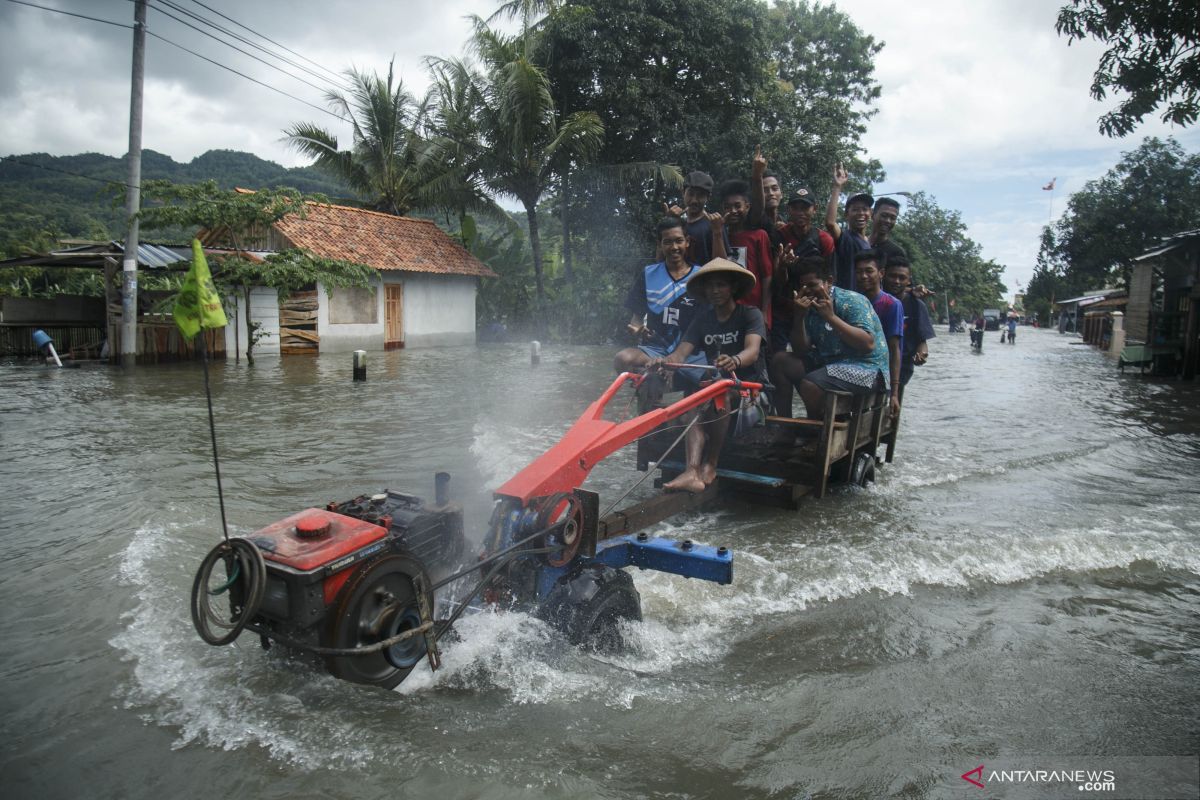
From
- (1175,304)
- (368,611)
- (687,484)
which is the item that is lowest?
(368,611)

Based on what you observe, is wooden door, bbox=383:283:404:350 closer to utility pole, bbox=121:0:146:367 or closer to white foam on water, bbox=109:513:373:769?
utility pole, bbox=121:0:146:367

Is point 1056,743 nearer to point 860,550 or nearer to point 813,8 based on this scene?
point 860,550

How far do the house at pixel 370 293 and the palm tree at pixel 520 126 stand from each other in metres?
3.37

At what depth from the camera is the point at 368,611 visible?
2.85m

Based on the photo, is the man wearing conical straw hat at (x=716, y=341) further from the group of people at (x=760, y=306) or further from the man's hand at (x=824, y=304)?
the man's hand at (x=824, y=304)

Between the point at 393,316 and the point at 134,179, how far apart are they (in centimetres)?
942

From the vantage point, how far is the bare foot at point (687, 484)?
5.09 metres

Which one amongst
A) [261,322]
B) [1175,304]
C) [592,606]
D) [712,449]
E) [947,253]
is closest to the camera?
[592,606]

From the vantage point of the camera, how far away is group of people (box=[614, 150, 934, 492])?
538cm

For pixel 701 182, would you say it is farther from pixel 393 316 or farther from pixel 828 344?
pixel 393 316

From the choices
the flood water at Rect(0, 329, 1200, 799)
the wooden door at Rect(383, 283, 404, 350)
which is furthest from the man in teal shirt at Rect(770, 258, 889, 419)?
the wooden door at Rect(383, 283, 404, 350)

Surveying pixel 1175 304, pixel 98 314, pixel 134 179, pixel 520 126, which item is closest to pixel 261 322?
pixel 98 314

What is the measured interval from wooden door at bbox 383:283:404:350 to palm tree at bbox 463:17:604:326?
508cm

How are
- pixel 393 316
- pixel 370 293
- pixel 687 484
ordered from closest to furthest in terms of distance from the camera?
pixel 687 484 < pixel 370 293 < pixel 393 316
